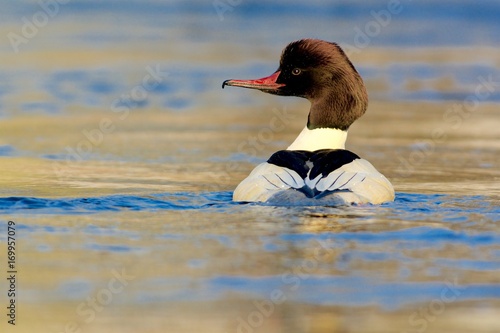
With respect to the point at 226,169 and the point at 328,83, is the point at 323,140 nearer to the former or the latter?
the point at 328,83

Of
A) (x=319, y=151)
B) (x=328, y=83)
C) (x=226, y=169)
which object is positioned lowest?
(x=226, y=169)

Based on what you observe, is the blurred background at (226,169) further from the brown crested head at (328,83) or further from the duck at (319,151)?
the brown crested head at (328,83)

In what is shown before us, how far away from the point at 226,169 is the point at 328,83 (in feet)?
5.39

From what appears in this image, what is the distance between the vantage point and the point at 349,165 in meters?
9.23

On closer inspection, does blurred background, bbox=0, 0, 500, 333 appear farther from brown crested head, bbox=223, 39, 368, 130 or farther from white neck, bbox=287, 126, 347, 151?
brown crested head, bbox=223, 39, 368, 130

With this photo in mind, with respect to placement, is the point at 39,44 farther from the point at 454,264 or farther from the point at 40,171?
the point at 454,264

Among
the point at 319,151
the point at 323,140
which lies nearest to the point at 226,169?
the point at 323,140

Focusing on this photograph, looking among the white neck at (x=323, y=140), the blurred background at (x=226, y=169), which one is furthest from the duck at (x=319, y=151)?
the blurred background at (x=226, y=169)

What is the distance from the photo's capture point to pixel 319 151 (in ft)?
31.3

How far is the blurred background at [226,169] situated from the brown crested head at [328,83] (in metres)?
0.92

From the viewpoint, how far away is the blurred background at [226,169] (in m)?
6.70

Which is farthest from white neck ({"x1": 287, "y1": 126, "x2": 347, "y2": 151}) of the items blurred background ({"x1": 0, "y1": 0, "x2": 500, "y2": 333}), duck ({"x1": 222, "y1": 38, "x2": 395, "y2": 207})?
blurred background ({"x1": 0, "y1": 0, "x2": 500, "y2": 333})

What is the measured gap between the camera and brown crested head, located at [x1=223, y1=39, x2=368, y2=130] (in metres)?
10.0

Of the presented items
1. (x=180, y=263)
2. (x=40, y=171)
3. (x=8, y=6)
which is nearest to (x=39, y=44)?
(x=8, y=6)
